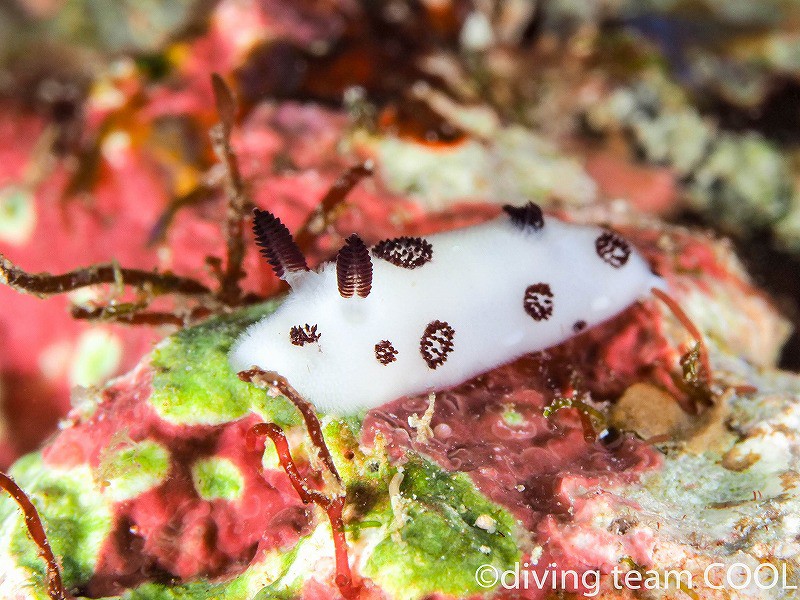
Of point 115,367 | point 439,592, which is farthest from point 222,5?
point 439,592

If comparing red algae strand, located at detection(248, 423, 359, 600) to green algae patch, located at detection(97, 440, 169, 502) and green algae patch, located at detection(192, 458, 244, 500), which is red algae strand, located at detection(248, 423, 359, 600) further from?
green algae patch, located at detection(97, 440, 169, 502)

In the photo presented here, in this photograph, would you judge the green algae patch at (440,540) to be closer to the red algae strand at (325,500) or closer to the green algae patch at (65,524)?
the red algae strand at (325,500)

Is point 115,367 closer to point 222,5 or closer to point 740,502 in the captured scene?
point 222,5

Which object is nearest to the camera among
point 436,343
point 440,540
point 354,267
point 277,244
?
point 440,540

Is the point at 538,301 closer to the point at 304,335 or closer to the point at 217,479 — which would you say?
the point at 304,335

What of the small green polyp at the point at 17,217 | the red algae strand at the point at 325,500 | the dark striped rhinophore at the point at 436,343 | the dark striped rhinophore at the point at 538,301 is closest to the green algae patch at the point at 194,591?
the red algae strand at the point at 325,500

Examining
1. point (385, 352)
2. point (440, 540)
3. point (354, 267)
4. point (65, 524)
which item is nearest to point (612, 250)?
point (385, 352)
